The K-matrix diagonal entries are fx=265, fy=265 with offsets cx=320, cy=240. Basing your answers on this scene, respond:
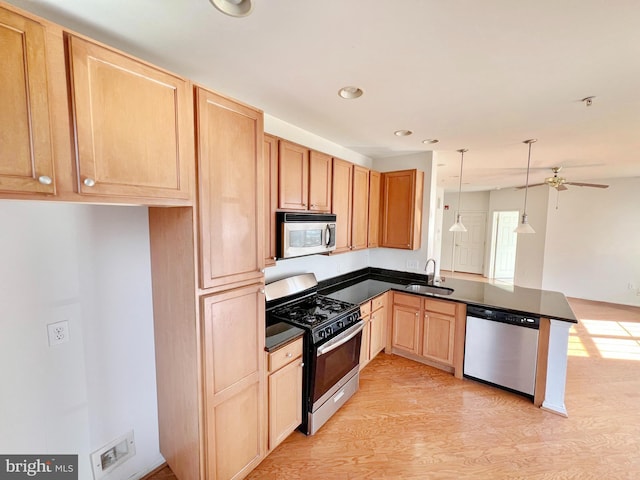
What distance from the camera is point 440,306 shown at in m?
3.00

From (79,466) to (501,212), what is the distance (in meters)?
8.69

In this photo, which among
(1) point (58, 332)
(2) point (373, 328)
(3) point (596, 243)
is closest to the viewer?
(1) point (58, 332)

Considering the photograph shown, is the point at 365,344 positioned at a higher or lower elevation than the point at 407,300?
lower

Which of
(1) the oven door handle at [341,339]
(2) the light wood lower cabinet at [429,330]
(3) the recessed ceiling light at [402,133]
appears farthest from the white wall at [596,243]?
(1) the oven door handle at [341,339]

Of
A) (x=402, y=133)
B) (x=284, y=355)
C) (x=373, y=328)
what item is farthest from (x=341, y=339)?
(x=402, y=133)

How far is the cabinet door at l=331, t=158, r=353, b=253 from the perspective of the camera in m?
2.78

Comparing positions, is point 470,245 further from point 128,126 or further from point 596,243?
point 128,126

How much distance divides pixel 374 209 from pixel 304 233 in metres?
1.54

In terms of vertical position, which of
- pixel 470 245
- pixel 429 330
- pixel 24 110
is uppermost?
pixel 24 110

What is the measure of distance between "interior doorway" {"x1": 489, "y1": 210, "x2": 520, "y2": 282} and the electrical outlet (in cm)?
849

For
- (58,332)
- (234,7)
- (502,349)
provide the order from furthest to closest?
(502,349)
(58,332)
(234,7)

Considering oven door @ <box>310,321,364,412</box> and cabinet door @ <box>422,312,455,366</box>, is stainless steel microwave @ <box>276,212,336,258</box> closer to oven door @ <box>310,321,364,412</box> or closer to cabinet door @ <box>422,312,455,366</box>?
oven door @ <box>310,321,364,412</box>

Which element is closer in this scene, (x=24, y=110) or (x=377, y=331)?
(x=24, y=110)

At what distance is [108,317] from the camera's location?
1.60m
